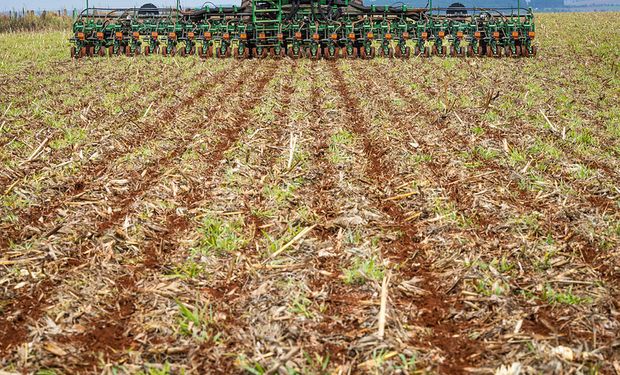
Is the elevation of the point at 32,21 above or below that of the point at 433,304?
above

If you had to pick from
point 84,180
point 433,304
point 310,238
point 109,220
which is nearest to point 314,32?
point 84,180

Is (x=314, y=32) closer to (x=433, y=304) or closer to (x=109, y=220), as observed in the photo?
(x=109, y=220)

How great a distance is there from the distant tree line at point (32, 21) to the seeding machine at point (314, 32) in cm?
1720

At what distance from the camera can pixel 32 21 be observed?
124 ft

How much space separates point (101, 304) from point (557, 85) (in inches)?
500

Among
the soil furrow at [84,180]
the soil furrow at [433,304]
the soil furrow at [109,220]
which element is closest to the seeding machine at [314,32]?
the soil furrow at [84,180]

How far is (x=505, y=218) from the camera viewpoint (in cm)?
604

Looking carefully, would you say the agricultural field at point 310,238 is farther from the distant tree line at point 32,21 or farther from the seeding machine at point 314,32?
the distant tree line at point 32,21

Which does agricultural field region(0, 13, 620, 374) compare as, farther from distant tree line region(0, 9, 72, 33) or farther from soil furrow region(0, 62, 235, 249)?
distant tree line region(0, 9, 72, 33)

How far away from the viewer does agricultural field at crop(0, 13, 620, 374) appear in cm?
397

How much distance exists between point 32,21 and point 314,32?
932 inches

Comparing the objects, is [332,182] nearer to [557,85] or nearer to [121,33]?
[557,85]

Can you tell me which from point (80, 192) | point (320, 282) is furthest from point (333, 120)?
point (320, 282)

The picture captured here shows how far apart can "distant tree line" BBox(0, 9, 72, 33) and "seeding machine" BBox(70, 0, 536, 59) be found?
17198 mm
